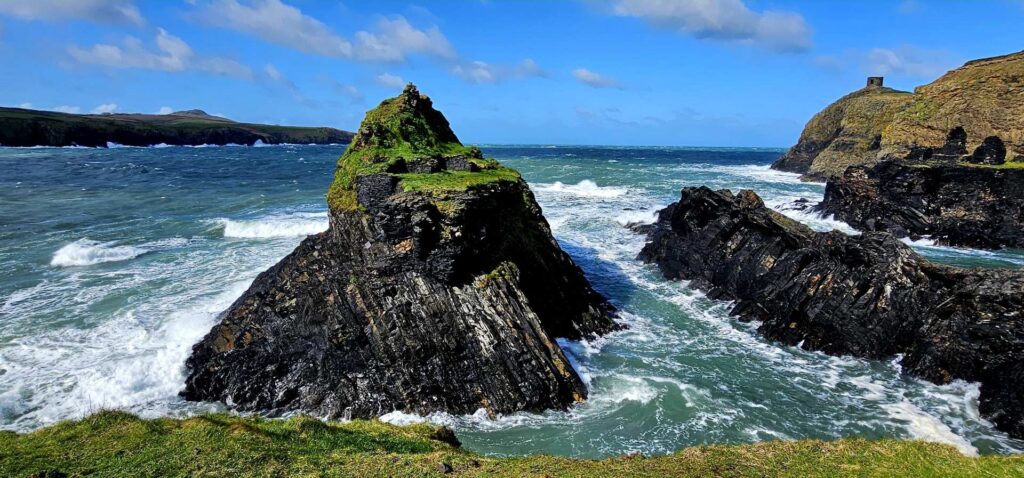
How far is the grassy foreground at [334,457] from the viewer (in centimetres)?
905

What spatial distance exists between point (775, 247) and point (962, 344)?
9.62 metres

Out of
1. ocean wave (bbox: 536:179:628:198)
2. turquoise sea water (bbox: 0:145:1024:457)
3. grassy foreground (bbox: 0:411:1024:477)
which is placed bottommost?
turquoise sea water (bbox: 0:145:1024:457)

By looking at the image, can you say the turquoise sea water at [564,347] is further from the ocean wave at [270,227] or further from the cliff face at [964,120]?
the cliff face at [964,120]

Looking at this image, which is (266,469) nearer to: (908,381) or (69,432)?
(69,432)

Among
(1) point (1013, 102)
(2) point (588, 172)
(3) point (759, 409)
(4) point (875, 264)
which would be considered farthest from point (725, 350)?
(2) point (588, 172)

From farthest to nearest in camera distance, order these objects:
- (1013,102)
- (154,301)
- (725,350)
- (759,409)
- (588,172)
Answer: (588,172), (1013,102), (154,301), (725,350), (759,409)

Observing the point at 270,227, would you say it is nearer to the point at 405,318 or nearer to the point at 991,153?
the point at 405,318

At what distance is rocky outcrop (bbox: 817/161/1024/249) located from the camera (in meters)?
38.1

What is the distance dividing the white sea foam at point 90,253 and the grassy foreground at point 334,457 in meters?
28.1

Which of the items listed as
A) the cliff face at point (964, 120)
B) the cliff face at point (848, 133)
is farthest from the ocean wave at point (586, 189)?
the cliff face at point (848, 133)

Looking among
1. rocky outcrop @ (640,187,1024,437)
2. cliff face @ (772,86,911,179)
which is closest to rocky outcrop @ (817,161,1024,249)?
rocky outcrop @ (640,187,1024,437)

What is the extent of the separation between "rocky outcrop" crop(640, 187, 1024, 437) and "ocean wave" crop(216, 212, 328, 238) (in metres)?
27.8

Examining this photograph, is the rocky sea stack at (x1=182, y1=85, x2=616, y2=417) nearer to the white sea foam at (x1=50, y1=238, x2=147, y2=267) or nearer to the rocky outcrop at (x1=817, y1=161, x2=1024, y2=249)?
the white sea foam at (x1=50, y1=238, x2=147, y2=267)

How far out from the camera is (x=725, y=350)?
21828 mm
